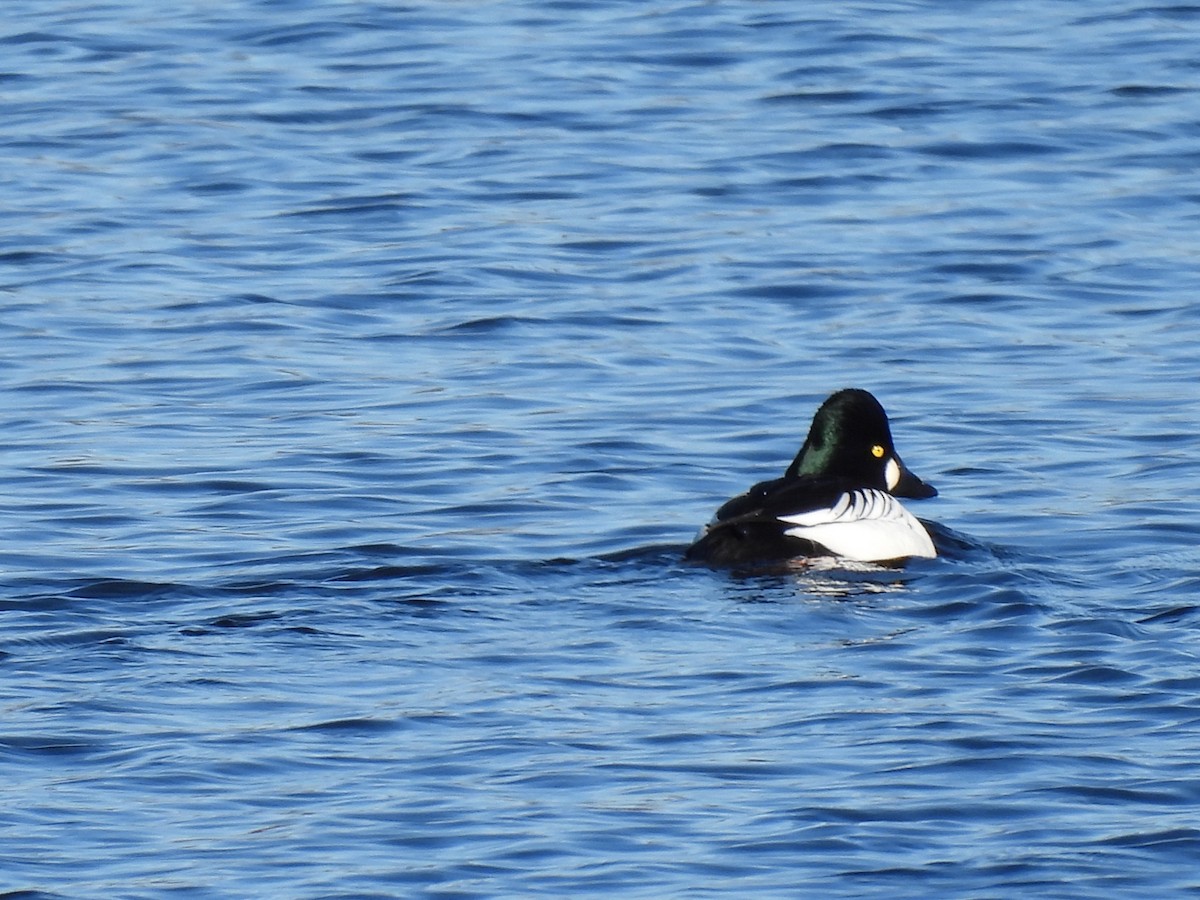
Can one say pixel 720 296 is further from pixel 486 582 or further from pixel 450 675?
pixel 450 675

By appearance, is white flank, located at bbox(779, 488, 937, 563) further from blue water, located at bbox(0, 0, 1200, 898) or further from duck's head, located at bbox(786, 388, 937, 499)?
duck's head, located at bbox(786, 388, 937, 499)

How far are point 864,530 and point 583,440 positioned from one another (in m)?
1.94

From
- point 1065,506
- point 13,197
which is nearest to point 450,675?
point 1065,506

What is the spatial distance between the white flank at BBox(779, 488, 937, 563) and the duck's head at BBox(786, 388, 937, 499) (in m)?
0.52

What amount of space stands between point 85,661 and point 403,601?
4.23ft

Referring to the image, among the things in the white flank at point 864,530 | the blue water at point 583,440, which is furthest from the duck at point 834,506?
the blue water at point 583,440

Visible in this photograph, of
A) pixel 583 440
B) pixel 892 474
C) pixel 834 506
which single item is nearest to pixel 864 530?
pixel 834 506

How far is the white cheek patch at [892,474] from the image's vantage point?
10.9 m

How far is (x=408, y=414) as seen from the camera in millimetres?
12227

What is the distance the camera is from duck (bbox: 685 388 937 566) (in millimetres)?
9898

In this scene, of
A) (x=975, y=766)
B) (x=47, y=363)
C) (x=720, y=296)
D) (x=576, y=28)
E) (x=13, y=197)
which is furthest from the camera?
(x=576, y=28)

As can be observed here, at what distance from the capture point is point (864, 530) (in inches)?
405

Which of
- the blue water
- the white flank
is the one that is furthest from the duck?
the blue water

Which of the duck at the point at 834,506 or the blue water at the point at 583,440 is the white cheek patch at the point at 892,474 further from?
the blue water at the point at 583,440
